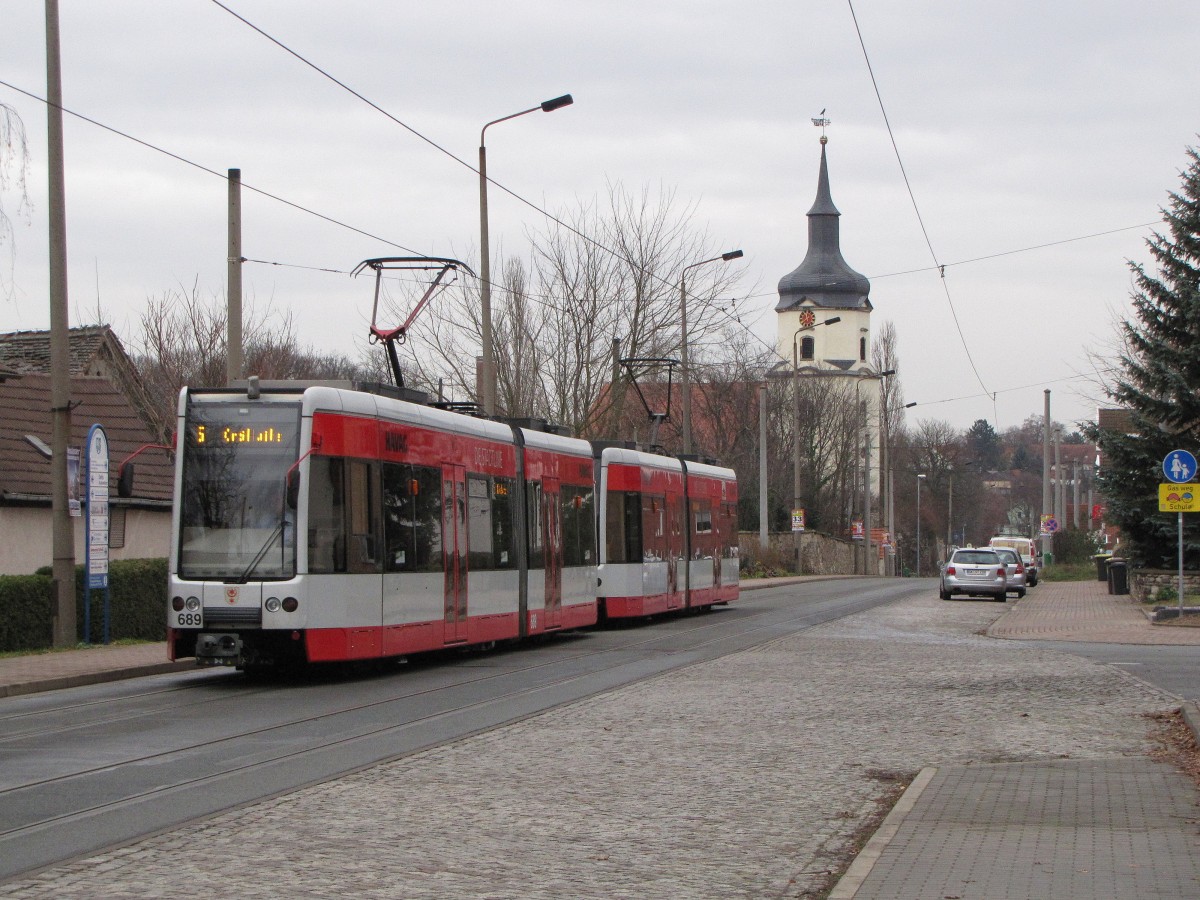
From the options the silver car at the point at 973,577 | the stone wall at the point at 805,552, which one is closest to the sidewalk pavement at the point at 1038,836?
the silver car at the point at 973,577

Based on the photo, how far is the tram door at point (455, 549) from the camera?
62.8ft

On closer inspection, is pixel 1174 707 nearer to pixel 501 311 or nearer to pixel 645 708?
pixel 645 708

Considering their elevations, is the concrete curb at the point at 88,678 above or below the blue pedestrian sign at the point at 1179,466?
below

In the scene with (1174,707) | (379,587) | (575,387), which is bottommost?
(1174,707)

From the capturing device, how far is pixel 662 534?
95.7 ft

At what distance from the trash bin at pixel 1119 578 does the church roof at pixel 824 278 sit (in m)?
70.4

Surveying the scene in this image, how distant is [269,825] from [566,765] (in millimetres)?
2843

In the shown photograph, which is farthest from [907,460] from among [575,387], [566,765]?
[566,765]

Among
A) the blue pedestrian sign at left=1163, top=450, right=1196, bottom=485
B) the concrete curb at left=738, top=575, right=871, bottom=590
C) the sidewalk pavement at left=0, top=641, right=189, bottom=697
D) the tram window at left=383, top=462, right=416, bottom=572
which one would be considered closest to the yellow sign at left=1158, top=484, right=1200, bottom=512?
the blue pedestrian sign at left=1163, top=450, right=1196, bottom=485

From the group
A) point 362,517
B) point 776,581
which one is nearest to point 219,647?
point 362,517

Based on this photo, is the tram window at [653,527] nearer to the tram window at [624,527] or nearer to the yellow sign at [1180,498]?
the tram window at [624,527]

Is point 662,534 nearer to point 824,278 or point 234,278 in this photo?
point 234,278

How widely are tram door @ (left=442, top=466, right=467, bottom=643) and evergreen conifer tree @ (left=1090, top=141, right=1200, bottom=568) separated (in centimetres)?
2112

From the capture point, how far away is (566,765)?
35.6 feet
